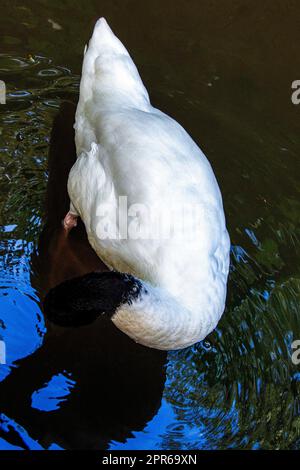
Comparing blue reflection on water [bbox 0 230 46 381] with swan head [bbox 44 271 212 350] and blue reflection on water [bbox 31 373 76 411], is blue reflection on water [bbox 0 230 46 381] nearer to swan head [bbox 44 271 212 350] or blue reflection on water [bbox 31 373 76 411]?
blue reflection on water [bbox 31 373 76 411]

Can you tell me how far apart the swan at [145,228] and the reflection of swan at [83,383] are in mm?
328

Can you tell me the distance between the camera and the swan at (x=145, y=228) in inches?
132

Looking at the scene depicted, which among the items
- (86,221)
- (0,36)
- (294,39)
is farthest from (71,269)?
(294,39)

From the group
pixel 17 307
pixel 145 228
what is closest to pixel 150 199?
pixel 145 228

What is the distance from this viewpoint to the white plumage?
349 cm

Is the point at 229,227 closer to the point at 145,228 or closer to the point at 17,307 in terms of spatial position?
the point at 145,228

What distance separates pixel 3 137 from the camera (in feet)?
15.7

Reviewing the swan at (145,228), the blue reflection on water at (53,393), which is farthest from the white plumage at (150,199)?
the blue reflection on water at (53,393)

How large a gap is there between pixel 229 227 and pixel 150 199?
94cm

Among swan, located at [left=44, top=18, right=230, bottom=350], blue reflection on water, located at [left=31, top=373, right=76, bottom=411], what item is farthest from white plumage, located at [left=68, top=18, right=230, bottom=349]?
blue reflection on water, located at [left=31, top=373, right=76, bottom=411]

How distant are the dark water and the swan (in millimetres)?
328

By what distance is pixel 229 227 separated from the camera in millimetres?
4535

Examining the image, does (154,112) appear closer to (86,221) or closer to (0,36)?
(86,221)

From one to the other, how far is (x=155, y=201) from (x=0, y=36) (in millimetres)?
2403
